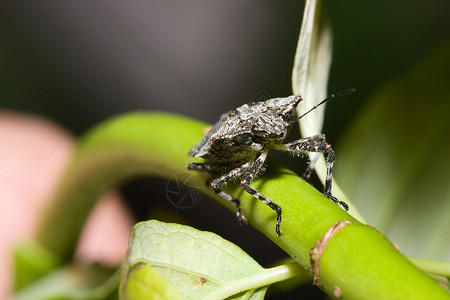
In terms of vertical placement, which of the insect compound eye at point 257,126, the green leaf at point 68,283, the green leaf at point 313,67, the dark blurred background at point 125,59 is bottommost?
the green leaf at point 68,283

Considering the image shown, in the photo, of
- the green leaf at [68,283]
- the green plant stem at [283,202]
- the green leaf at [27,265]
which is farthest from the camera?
the green leaf at [27,265]

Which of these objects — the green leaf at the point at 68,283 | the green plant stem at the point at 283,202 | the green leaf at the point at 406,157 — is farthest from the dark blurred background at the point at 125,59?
the green leaf at the point at 406,157

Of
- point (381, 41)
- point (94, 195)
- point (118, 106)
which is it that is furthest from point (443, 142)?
point (118, 106)

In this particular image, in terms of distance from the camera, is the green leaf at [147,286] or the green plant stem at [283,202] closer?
the green plant stem at [283,202]

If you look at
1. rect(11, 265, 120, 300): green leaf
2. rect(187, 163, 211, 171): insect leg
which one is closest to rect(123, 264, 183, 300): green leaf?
rect(187, 163, 211, 171): insect leg

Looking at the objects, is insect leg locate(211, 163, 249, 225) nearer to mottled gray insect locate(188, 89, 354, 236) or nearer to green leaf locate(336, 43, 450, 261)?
mottled gray insect locate(188, 89, 354, 236)

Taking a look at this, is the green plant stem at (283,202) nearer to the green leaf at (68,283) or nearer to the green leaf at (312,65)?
the green leaf at (312,65)

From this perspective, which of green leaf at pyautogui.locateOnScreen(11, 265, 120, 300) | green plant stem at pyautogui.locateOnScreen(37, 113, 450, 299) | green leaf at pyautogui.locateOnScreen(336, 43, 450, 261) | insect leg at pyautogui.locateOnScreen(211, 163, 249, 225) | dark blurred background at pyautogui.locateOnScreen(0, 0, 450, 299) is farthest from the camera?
dark blurred background at pyautogui.locateOnScreen(0, 0, 450, 299)
